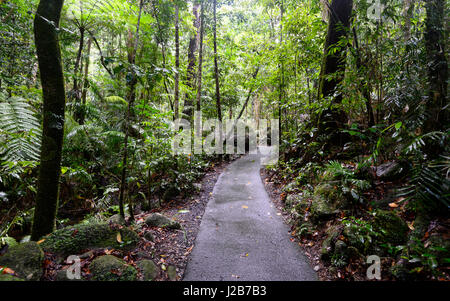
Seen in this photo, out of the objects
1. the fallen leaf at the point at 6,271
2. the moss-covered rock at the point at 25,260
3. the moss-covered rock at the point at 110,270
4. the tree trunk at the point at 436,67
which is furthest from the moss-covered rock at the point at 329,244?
the fallen leaf at the point at 6,271

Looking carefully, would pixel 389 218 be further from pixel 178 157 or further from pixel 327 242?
pixel 178 157

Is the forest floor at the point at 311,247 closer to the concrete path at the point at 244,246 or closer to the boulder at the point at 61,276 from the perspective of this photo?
the concrete path at the point at 244,246

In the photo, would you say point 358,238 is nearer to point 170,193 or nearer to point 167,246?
point 167,246

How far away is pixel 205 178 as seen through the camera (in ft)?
26.6

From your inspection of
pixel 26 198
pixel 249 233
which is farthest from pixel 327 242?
pixel 26 198

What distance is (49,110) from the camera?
2586 mm

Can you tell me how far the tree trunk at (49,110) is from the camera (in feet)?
8.02

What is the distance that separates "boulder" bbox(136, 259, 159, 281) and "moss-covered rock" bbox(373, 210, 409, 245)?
109 inches

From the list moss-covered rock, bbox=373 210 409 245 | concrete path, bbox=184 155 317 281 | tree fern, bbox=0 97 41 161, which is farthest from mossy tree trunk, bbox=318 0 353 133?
tree fern, bbox=0 97 41 161

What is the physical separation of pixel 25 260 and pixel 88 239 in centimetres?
69

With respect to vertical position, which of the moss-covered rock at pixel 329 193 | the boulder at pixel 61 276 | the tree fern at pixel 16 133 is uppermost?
the tree fern at pixel 16 133

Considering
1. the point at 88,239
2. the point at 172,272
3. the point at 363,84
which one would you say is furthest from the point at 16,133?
the point at 363,84

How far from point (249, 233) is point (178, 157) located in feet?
10.6

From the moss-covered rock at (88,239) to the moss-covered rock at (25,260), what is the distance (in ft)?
0.72
